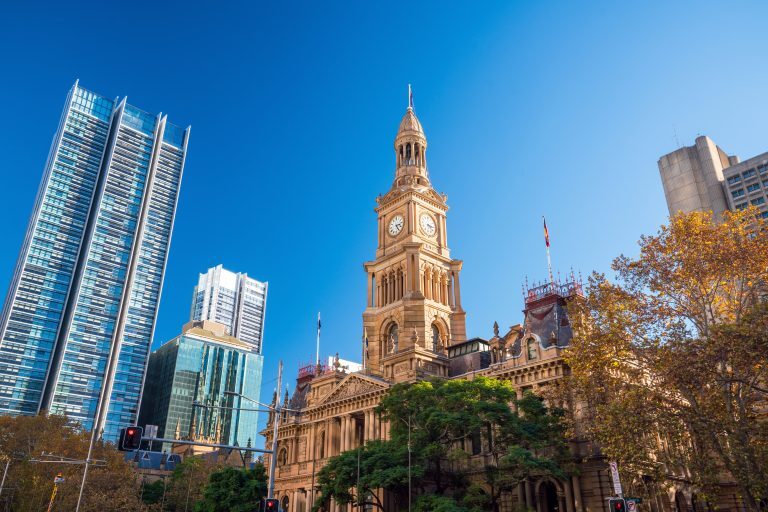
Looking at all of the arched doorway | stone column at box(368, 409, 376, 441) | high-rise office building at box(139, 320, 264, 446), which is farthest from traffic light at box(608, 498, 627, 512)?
high-rise office building at box(139, 320, 264, 446)

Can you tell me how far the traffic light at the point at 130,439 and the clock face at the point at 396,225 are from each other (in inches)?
1987

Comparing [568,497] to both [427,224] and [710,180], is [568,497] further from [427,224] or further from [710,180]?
[710,180]

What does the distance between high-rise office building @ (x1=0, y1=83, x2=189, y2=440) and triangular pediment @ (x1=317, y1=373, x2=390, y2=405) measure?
8506cm

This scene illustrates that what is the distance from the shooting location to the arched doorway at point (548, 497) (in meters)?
45.1

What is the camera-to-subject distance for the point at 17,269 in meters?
135

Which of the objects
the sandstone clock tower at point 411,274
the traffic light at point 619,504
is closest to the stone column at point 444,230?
the sandstone clock tower at point 411,274

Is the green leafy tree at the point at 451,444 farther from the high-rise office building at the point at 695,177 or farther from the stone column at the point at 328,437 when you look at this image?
the high-rise office building at the point at 695,177

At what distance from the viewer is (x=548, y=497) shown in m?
46.2

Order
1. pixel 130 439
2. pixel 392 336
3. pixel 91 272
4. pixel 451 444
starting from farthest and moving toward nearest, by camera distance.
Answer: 1. pixel 91 272
2. pixel 392 336
3. pixel 451 444
4. pixel 130 439

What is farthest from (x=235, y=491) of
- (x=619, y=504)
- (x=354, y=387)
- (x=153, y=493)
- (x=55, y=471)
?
(x=619, y=504)

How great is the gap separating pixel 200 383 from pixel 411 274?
103 metres

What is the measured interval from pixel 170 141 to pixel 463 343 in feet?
424

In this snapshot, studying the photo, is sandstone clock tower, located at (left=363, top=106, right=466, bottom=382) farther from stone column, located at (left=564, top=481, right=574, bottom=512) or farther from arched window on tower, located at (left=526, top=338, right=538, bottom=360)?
stone column, located at (left=564, top=481, right=574, bottom=512)

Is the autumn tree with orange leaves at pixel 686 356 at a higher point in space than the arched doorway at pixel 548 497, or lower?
higher
